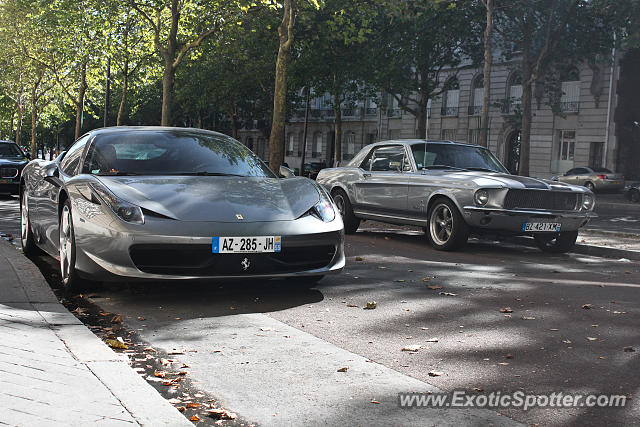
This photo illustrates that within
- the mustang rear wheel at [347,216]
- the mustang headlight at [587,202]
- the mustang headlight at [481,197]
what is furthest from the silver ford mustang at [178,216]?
the mustang rear wheel at [347,216]

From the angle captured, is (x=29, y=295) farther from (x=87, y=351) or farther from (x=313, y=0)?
(x=313, y=0)

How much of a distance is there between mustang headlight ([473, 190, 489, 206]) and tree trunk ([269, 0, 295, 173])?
12712 millimetres

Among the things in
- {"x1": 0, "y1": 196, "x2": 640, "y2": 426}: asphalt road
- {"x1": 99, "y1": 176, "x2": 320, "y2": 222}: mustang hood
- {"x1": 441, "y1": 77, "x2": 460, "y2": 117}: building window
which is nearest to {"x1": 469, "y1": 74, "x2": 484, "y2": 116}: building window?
{"x1": 441, "y1": 77, "x2": 460, "y2": 117}: building window

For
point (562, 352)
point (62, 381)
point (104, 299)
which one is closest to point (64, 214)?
point (104, 299)

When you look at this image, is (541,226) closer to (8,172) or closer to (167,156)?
(167,156)

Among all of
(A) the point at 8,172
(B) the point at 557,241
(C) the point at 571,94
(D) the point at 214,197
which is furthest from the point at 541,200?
(C) the point at 571,94

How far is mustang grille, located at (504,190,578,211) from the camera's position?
10125 mm

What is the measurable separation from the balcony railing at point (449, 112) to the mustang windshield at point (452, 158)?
39.3m

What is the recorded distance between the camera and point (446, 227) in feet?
34.7

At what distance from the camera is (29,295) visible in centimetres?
573

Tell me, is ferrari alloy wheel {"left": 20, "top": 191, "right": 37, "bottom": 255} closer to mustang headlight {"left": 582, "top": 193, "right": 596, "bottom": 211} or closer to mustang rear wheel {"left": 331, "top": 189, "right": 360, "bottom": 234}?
mustang rear wheel {"left": 331, "top": 189, "right": 360, "bottom": 234}

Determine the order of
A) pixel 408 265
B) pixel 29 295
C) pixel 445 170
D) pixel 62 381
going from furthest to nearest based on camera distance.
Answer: pixel 445 170
pixel 408 265
pixel 29 295
pixel 62 381

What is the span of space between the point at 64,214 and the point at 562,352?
4.23 metres

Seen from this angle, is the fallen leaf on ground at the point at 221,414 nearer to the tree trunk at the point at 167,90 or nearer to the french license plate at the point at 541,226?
the french license plate at the point at 541,226
